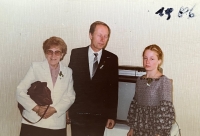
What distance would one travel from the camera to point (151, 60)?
2.95 feet

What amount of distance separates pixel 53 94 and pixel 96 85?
17 centimetres

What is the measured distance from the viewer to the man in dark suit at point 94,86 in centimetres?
95

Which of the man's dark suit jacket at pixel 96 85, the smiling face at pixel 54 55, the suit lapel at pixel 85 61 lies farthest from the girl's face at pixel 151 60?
the smiling face at pixel 54 55

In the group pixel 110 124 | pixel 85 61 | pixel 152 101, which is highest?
pixel 85 61

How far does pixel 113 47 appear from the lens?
3.12 ft

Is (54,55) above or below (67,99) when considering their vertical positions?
above

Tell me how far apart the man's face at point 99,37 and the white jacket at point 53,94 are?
14 centimetres

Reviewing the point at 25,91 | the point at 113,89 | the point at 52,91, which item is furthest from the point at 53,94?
the point at 113,89

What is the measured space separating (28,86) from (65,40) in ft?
0.75

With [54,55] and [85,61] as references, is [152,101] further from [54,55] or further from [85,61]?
[54,55]

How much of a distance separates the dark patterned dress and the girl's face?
0.04 meters

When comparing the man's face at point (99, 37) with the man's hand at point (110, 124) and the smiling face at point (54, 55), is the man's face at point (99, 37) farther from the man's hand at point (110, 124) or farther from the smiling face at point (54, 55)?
the man's hand at point (110, 124)

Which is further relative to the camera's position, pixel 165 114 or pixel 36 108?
pixel 36 108

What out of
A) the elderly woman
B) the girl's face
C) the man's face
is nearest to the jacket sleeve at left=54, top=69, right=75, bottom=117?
the elderly woman
